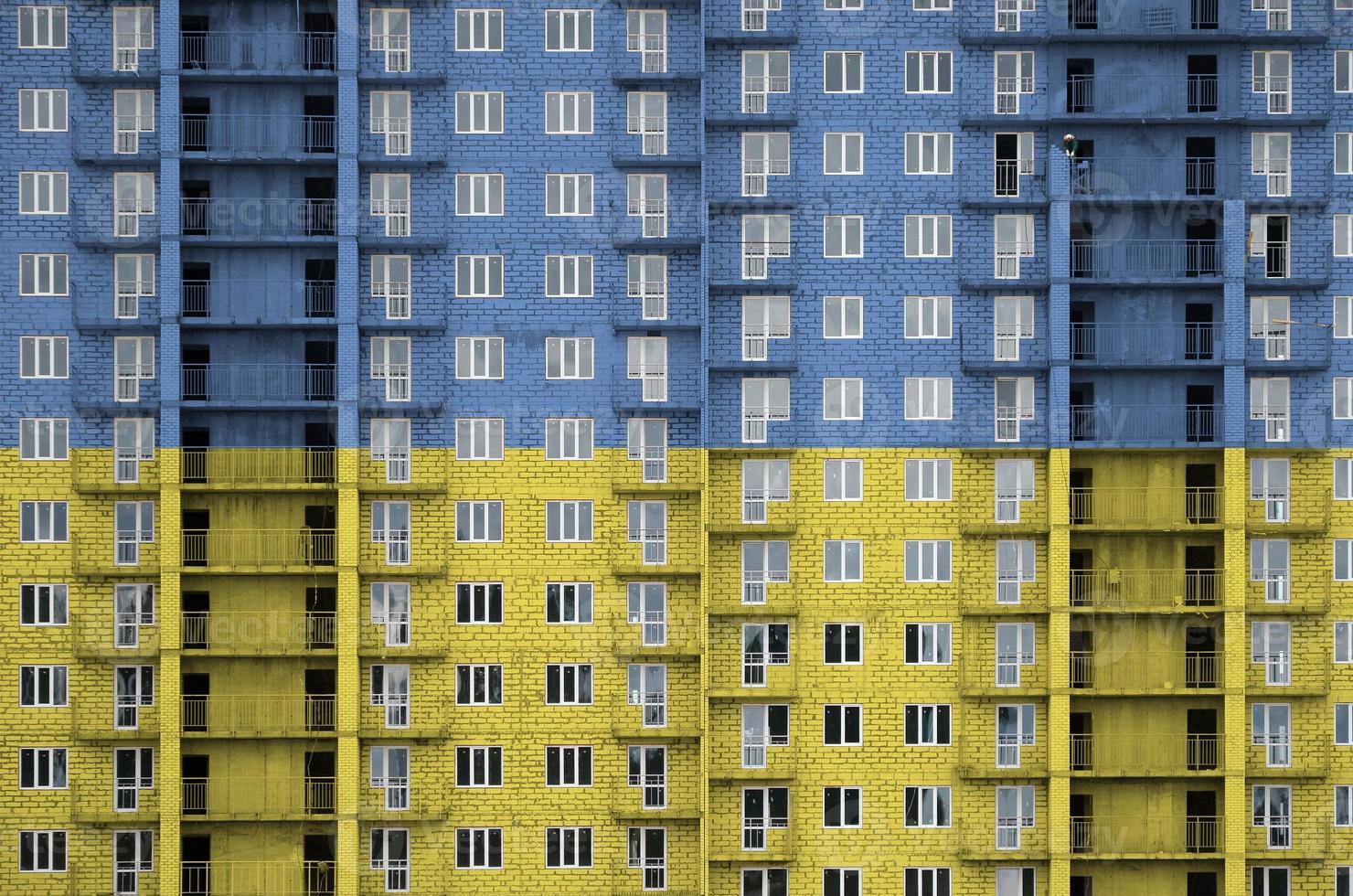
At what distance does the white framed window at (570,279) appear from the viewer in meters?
64.9

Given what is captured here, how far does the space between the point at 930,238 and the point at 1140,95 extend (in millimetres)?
9624

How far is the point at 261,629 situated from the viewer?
2515 inches

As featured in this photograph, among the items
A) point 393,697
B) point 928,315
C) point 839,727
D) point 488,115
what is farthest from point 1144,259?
point 393,697

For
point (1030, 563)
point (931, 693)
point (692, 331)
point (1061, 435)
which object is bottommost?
point (931, 693)

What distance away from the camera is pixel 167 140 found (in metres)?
63.3

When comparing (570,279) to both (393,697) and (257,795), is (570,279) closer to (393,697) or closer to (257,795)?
(393,697)

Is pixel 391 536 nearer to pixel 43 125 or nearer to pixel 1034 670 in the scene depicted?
pixel 43 125

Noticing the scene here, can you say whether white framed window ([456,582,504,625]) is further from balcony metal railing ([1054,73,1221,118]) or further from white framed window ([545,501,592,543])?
balcony metal railing ([1054,73,1221,118])

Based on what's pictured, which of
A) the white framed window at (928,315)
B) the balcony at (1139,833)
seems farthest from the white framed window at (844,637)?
the white framed window at (928,315)

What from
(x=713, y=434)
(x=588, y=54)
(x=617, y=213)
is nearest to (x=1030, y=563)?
(x=713, y=434)

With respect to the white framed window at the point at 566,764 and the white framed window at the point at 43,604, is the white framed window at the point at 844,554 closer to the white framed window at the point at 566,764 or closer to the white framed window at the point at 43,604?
the white framed window at the point at 566,764

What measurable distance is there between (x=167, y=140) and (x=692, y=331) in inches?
806

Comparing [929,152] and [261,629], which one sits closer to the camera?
[261,629]

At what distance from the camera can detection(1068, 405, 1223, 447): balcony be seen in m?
64.8
